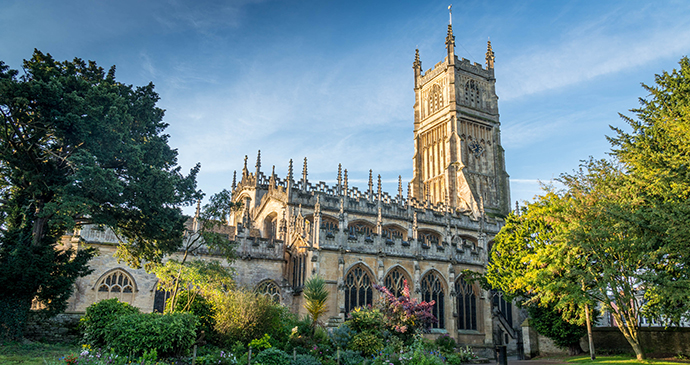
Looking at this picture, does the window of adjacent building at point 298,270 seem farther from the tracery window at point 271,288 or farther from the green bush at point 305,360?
the green bush at point 305,360

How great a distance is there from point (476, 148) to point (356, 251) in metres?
30.0

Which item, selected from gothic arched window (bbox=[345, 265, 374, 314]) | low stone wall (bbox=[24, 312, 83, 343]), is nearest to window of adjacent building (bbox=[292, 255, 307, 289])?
gothic arched window (bbox=[345, 265, 374, 314])

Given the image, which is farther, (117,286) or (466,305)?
(466,305)

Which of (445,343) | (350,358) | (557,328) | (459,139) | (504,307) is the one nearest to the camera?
(350,358)

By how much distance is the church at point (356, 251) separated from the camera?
2239 centimetres

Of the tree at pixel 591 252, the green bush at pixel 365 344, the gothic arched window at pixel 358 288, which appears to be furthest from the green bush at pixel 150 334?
the tree at pixel 591 252

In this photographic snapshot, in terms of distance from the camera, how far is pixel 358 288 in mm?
23547

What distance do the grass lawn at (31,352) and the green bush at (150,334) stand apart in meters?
1.48

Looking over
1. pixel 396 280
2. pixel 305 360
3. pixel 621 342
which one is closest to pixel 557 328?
pixel 621 342

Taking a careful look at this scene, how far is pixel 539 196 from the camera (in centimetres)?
2292

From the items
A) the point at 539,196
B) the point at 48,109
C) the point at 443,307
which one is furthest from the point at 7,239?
the point at 539,196

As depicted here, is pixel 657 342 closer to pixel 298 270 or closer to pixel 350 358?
pixel 350 358

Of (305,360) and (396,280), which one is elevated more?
(396,280)

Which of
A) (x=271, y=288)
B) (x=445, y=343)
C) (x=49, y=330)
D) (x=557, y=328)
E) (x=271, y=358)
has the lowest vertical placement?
(x=445, y=343)
